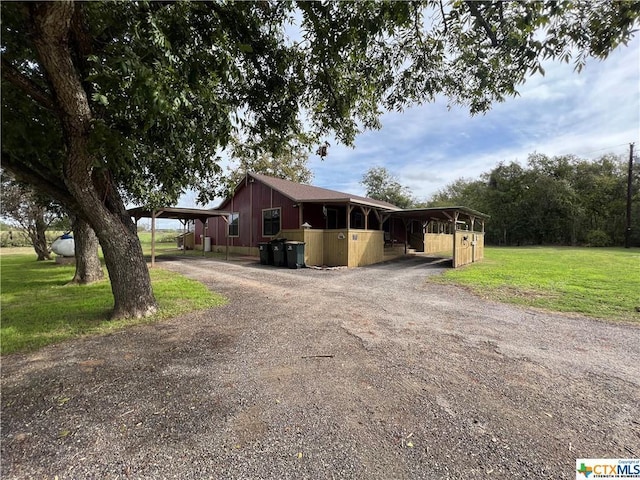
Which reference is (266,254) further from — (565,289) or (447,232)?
(447,232)

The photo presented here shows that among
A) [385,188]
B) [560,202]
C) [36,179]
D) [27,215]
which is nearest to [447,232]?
[560,202]

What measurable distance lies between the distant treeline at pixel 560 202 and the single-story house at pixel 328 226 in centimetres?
1321

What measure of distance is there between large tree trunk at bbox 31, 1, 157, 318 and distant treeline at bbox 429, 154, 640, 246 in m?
34.6

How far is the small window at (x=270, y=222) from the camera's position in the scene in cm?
1591

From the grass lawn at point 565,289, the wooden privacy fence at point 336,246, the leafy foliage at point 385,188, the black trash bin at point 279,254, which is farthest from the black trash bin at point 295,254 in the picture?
the leafy foliage at point 385,188

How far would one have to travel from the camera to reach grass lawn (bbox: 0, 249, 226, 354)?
174 inches

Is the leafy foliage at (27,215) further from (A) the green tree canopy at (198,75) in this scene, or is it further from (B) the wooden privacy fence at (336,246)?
(A) the green tree canopy at (198,75)

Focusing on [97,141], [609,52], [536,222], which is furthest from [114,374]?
[536,222]

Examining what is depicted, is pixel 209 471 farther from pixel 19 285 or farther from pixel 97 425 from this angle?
pixel 19 285

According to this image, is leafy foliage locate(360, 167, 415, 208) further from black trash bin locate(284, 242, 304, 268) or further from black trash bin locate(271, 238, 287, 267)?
black trash bin locate(284, 242, 304, 268)

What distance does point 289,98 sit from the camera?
5.35 meters

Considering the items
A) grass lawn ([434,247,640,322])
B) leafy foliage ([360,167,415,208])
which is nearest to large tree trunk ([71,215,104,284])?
grass lawn ([434,247,640,322])

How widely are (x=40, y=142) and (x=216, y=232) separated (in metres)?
16.4

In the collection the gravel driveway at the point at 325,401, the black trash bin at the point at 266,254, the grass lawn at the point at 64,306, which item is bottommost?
the gravel driveway at the point at 325,401
